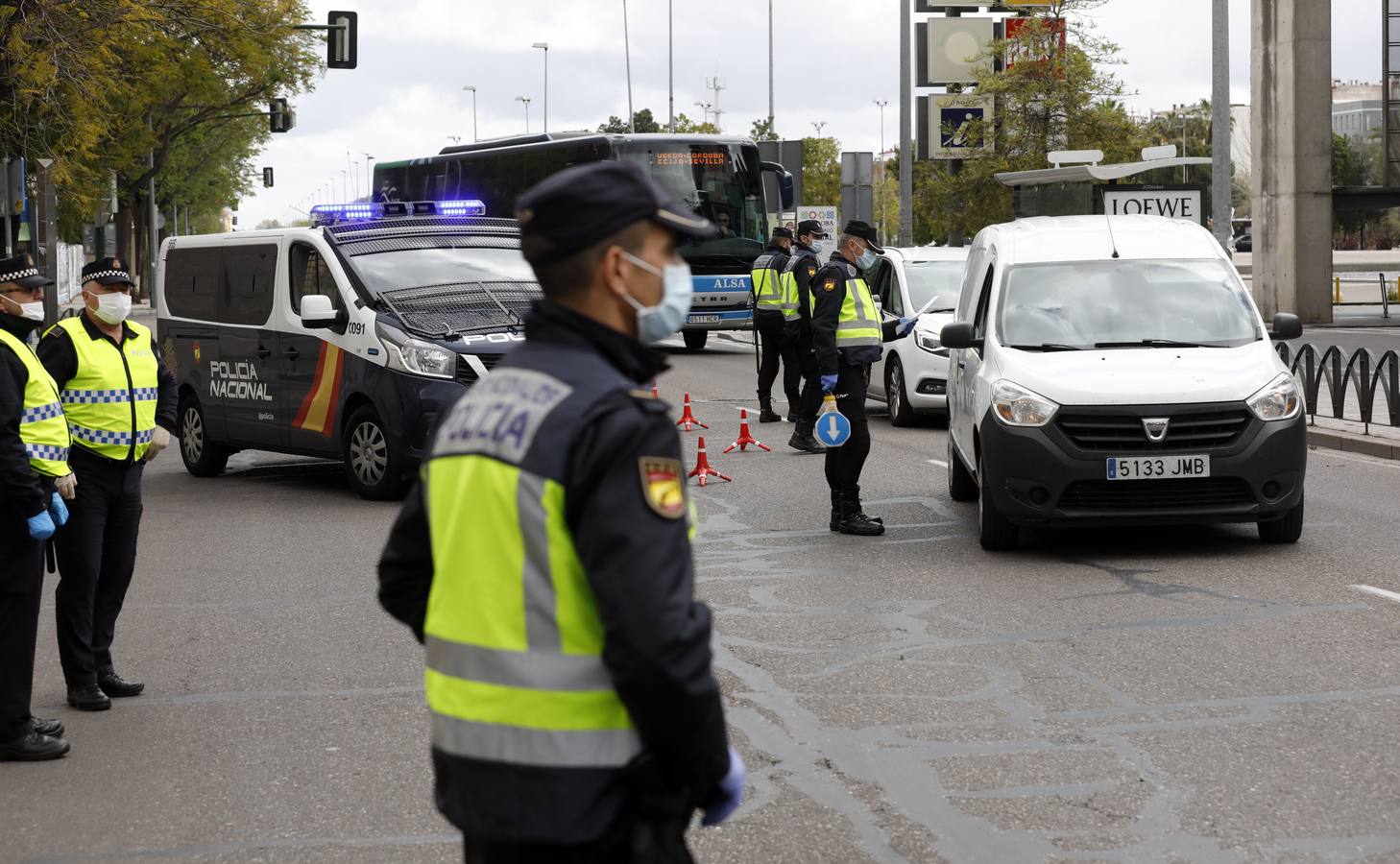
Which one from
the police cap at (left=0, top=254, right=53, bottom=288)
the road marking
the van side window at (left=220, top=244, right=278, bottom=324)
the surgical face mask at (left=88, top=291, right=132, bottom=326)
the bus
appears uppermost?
the bus

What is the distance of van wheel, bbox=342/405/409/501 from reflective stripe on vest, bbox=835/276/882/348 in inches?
145

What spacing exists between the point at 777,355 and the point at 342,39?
16503 millimetres

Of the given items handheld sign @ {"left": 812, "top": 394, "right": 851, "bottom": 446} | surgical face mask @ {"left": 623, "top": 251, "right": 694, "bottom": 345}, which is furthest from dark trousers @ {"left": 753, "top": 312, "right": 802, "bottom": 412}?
surgical face mask @ {"left": 623, "top": 251, "right": 694, "bottom": 345}

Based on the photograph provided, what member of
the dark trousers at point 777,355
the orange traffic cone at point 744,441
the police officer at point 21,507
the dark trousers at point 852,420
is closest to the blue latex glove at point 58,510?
the police officer at point 21,507

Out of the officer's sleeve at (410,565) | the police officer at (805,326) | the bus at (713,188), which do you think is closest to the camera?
the officer's sleeve at (410,565)

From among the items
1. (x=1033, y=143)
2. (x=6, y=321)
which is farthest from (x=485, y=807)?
(x=1033, y=143)

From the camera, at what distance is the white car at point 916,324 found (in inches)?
690

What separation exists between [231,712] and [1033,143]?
1453 inches

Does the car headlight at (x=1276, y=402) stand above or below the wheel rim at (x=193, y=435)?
above

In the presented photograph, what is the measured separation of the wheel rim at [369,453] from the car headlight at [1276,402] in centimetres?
609

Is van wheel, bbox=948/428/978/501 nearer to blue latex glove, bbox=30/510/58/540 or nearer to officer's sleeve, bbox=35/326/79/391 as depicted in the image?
officer's sleeve, bbox=35/326/79/391

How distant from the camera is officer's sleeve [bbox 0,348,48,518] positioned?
5.94 meters

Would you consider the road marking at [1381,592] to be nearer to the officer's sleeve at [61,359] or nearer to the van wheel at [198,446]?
the officer's sleeve at [61,359]

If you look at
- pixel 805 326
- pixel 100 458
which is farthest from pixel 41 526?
pixel 805 326
